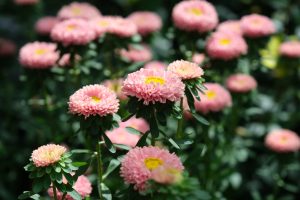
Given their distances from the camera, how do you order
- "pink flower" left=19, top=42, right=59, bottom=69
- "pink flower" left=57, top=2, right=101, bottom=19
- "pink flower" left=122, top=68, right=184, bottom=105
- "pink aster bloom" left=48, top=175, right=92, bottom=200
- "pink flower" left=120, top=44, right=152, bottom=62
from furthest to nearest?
1. "pink flower" left=120, top=44, right=152, bottom=62
2. "pink flower" left=57, top=2, right=101, bottom=19
3. "pink flower" left=19, top=42, right=59, bottom=69
4. "pink aster bloom" left=48, top=175, right=92, bottom=200
5. "pink flower" left=122, top=68, right=184, bottom=105

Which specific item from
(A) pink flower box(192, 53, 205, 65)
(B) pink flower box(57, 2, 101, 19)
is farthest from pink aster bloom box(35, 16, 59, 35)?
(A) pink flower box(192, 53, 205, 65)

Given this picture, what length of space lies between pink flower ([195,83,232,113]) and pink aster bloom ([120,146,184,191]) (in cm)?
100

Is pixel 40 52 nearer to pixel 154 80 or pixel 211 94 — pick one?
pixel 211 94

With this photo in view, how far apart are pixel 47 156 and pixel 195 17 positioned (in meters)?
1.34

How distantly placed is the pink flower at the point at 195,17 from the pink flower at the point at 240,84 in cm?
45

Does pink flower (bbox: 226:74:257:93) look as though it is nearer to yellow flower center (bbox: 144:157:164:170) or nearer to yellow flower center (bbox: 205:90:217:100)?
yellow flower center (bbox: 205:90:217:100)

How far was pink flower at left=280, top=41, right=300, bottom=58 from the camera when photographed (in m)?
3.55

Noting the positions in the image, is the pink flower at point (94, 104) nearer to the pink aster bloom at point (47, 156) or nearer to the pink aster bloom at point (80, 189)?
the pink aster bloom at point (47, 156)

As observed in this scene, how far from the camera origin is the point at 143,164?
1.69 metres

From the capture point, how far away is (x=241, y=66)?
10.3ft

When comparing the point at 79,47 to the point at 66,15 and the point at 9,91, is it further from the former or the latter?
the point at 9,91

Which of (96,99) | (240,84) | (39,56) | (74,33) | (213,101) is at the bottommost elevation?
(240,84)

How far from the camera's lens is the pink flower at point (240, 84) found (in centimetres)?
313

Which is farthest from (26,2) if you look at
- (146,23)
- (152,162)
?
(152,162)
